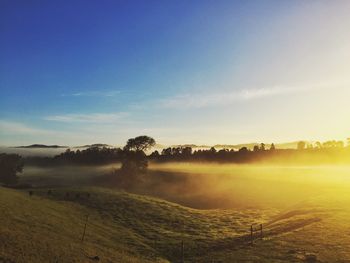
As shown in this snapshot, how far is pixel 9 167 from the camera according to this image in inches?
5207

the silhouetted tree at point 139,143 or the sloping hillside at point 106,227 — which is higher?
the silhouetted tree at point 139,143

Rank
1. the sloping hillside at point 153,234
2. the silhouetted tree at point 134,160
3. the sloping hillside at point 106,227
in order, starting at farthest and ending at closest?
the silhouetted tree at point 134,160 < the sloping hillside at point 153,234 < the sloping hillside at point 106,227

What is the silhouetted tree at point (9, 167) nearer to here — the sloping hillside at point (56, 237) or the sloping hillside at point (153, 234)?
the sloping hillside at point (153, 234)

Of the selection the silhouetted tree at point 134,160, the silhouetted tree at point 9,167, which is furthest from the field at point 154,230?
the silhouetted tree at point 134,160

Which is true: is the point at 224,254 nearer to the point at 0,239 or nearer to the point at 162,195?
the point at 0,239

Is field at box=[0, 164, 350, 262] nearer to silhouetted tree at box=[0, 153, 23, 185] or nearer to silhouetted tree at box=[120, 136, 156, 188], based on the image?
silhouetted tree at box=[0, 153, 23, 185]

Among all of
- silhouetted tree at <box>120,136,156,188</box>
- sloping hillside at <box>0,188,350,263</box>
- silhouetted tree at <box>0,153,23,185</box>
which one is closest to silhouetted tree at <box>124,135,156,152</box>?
silhouetted tree at <box>120,136,156,188</box>

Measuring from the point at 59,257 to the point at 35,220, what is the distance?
18306 mm

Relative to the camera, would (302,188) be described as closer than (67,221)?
No

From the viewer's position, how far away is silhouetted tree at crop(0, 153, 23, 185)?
5113 inches

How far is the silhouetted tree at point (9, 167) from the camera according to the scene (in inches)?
5113

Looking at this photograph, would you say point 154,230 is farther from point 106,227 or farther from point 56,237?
point 56,237

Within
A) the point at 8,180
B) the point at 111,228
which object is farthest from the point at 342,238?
the point at 8,180

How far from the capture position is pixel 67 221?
6044 cm
